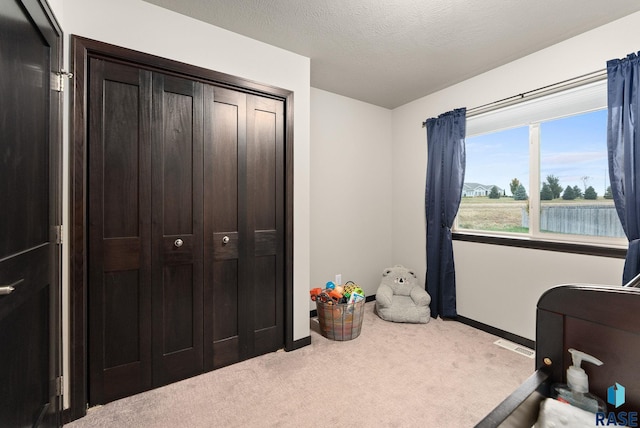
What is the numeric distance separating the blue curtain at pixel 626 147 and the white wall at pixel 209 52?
2228mm

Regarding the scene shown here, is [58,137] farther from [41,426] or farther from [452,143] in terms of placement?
[452,143]

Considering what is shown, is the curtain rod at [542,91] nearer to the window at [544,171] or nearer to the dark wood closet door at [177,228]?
the window at [544,171]

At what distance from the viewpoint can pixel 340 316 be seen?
2.65 metres

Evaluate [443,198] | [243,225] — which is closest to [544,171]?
[443,198]

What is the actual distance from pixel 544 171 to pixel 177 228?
3034 millimetres

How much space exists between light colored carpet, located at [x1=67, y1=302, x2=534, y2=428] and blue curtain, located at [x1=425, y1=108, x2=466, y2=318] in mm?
625

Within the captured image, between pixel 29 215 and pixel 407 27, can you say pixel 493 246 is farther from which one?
pixel 29 215

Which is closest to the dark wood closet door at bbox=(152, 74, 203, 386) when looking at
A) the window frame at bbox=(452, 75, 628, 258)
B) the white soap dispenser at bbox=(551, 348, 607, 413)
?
the white soap dispenser at bbox=(551, 348, 607, 413)

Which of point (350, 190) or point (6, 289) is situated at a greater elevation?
point (350, 190)

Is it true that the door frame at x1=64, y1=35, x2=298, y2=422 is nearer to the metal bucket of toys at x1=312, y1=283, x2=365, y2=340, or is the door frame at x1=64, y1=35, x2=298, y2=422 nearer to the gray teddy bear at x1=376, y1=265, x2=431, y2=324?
the metal bucket of toys at x1=312, y1=283, x2=365, y2=340

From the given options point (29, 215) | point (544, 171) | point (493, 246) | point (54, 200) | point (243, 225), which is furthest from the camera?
point (493, 246)

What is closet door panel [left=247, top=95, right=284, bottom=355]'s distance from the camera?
237 centimetres

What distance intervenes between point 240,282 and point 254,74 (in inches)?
64.6

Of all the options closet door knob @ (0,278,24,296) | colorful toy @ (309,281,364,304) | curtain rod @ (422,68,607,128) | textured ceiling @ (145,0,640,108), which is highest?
textured ceiling @ (145,0,640,108)
